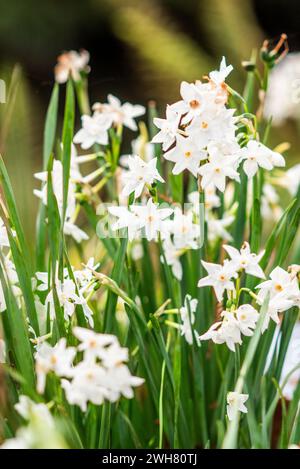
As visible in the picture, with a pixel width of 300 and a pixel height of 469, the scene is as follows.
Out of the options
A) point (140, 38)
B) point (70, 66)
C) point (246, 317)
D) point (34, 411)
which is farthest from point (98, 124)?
point (140, 38)

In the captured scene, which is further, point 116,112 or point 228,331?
point 116,112

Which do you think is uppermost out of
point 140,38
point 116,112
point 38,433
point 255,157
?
point 140,38

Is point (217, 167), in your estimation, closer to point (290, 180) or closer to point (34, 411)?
point (34, 411)

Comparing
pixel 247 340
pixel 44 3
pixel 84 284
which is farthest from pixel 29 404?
pixel 44 3

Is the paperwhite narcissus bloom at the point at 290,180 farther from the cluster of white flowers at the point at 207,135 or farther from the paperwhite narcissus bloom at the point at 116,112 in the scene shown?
the cluster of white flowers at the point at 207,135

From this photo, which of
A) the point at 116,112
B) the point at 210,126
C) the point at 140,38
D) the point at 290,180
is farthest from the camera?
the point at 140,38

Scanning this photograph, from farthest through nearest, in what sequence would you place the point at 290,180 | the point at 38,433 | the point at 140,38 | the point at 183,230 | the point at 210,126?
the point at 140,38 < the point at 290,180 < the point at 183,230 < the point at 210,126 < the point at 38,433

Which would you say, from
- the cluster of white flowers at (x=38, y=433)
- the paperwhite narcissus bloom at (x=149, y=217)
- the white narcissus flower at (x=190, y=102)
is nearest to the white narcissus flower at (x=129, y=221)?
the paperwhite narcissus bloom at (x=149, y=217)

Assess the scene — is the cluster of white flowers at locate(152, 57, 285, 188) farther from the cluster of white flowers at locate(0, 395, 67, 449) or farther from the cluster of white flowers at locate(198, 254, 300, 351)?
the cluster of white flowers at locate(0, 395, 67, 449)
